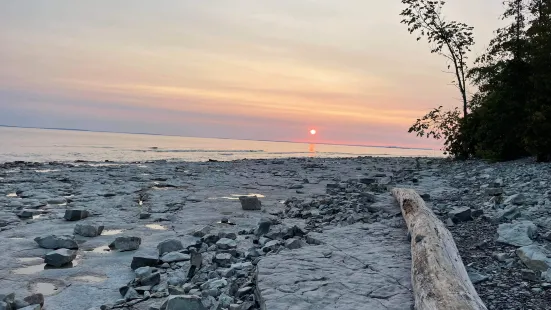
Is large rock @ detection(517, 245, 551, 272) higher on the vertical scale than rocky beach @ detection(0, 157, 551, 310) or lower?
higher

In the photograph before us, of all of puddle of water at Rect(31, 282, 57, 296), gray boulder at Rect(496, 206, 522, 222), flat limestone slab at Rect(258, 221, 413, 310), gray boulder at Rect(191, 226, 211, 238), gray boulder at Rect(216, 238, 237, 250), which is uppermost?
gray boulder at Rect(496, 206, 522, 222)

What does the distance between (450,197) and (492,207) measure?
2.06m

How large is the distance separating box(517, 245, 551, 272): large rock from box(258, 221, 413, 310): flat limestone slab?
1264 mm

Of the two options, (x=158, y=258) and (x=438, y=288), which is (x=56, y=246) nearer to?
(x=158, y=258)

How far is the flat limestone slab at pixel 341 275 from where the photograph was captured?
3691mm

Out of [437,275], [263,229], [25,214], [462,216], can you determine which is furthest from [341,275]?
[25,214]

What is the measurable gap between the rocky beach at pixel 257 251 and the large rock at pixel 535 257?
1cm

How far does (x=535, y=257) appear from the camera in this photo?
451 centimetres

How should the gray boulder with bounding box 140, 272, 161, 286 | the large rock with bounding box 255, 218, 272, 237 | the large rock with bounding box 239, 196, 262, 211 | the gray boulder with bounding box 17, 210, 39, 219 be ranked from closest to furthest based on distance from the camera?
the gray boulder with bounding box 140, 272, 161, 286, the large rock with bounding box 255, 218, 272, 237, the gray boulder with bounding box 17, 210, 39, 219, the large rock with bounding box 239, 196, 262, 211

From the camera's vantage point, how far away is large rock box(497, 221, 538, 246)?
5.27 m

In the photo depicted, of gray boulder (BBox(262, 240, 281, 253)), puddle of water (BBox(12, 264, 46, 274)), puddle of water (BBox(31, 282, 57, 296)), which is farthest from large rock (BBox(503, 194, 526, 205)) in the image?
puddle of water (BBox(12, 264, 46, 274))

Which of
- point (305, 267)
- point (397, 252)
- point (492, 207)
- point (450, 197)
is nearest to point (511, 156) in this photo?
point (450, 197)

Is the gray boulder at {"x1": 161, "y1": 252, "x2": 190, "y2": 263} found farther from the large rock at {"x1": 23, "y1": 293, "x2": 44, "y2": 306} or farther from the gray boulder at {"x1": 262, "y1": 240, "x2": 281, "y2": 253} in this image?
the large rock at {"x1": 23, "y1": 293, "x2": 44, "y2": 306}

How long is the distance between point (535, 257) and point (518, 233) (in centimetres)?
100
